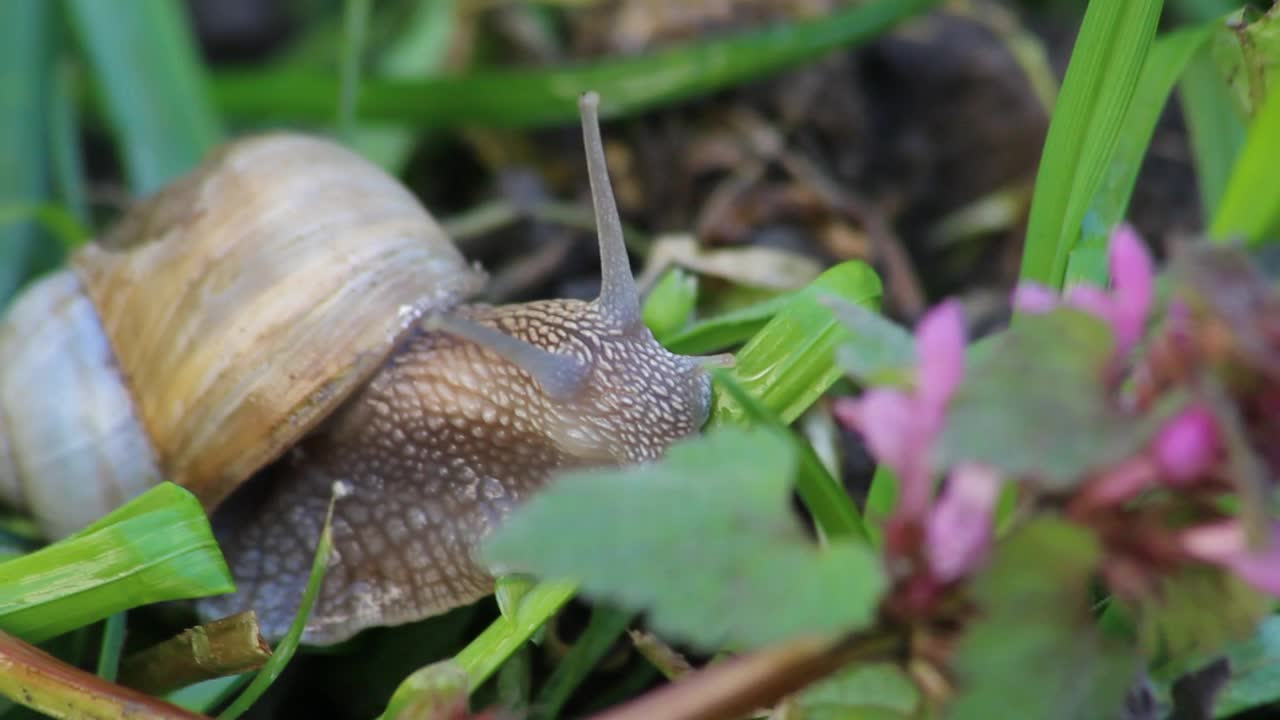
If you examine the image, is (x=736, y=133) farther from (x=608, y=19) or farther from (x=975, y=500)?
(x=975, y=500)

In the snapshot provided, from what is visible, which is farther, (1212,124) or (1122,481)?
(1212,124)

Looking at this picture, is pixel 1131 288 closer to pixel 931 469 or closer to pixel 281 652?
pixel 931 469

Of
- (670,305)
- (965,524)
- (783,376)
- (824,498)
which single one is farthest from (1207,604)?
(670,305)

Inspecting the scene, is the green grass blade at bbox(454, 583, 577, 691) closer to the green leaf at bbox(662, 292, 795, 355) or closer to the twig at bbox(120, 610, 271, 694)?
the twig at bbox(120, 610, 271, 694)

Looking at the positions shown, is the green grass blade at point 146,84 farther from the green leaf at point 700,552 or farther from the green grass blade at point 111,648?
the green leaf at point 700,552

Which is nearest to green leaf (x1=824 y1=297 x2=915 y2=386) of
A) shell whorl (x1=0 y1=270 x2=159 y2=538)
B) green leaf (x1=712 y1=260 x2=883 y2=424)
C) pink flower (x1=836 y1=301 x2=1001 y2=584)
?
Answer: pink flower (x1=836 y1=301 x2=1001 y2=584)

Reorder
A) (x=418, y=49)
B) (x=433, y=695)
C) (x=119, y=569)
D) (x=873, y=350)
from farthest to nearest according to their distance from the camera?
(x=418, y=49)
(x=119, y=569)
(x=433, y=695)
(x=873, y=350)

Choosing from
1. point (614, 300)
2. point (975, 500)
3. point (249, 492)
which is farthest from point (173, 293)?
point (975, 500)
